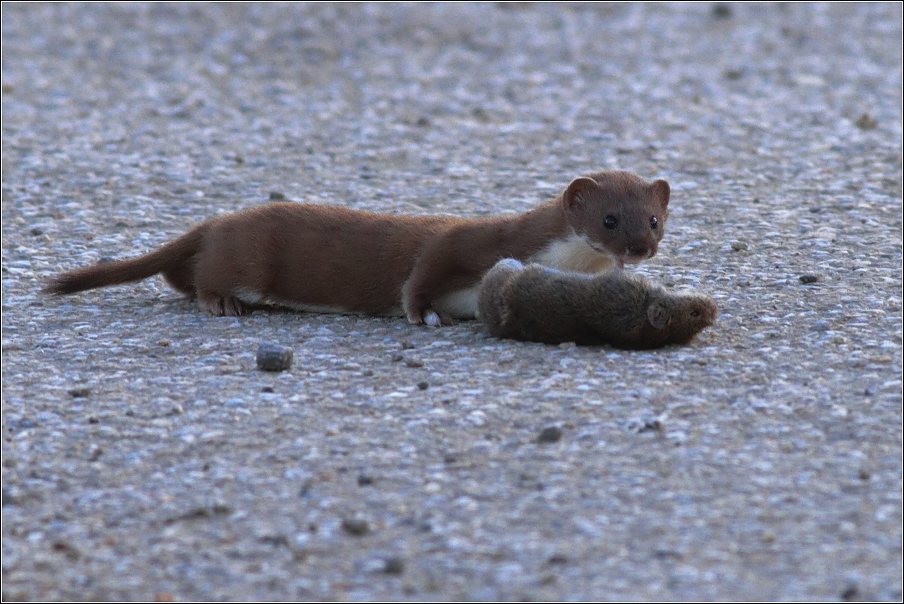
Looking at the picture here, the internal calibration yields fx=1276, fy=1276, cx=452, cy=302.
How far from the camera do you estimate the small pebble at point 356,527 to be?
4270mm

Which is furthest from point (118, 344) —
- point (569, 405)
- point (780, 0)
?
point (780, 0)

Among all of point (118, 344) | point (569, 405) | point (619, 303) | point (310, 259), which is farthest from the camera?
point (310, 259)

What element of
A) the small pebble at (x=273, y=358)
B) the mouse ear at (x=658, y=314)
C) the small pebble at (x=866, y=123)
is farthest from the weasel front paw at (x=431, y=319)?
the small pebble at (x=866, y=123)

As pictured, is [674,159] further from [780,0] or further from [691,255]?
[780,0]

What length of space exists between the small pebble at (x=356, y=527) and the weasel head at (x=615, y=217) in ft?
9.52

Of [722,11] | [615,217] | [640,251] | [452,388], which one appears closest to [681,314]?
[640,251]

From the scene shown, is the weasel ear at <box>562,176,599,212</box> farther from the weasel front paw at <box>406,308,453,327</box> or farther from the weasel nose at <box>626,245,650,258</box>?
the weasel front paw at <box>406,308,453,327</box>

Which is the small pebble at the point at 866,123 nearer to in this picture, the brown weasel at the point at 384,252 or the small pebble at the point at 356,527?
the brown weasel at the point at 384,252

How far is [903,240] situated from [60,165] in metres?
6.90

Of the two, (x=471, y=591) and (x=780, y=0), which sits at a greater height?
(x=780, y=0)

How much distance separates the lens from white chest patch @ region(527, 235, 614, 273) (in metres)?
6.82

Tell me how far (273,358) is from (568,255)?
1.79 metres

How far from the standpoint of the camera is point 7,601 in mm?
3959

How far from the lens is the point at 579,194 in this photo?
269 inches
